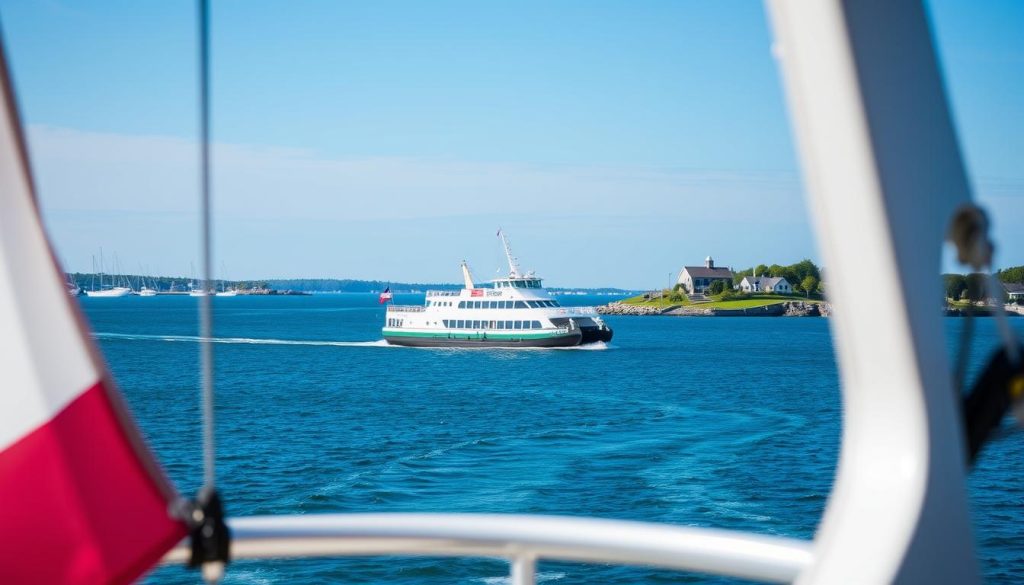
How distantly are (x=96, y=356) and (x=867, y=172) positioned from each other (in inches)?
34.9

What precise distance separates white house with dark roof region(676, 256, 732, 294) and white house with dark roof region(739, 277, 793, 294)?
6.25 feet

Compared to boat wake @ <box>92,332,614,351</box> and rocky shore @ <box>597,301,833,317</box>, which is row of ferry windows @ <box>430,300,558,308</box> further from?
rocky shore @ <box>597,301,833,317</box>

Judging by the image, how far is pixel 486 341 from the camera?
48281mm

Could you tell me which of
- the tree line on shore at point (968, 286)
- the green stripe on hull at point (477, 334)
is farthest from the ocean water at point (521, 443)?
the green stripe on hull at point (477, 334)

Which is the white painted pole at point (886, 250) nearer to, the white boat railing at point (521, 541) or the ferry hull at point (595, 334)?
the white boat railing at point (521, 541)

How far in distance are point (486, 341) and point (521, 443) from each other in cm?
2480

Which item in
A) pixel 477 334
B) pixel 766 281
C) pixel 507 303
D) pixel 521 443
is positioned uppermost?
pixel 766 281

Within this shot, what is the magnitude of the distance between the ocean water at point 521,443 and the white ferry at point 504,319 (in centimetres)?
104

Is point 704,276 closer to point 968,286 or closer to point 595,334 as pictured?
point 595,334

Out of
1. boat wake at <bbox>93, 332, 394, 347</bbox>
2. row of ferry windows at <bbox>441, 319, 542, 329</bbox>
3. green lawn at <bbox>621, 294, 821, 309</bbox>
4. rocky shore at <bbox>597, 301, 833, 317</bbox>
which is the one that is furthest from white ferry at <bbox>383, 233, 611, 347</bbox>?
green lawn at <bbox>621, 294, 821, 309</bbox>

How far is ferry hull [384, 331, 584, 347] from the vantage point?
1865 inches

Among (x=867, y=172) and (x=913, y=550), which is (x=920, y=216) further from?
(x=913, y=550)

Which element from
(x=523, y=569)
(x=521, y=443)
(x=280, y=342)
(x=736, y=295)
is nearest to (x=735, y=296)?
(x=736, y=295)

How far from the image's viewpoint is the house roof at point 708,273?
11319 cm
